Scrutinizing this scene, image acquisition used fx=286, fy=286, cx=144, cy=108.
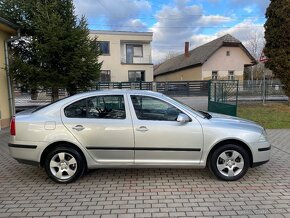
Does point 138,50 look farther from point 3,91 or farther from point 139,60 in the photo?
point 3,91

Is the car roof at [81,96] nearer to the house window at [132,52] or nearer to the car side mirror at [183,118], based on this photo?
the car side mirror at [183,118]

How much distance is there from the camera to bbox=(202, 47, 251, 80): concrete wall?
3269 centimetres

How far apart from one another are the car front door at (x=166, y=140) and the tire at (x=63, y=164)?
1.01 metres

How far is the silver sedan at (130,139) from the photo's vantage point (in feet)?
15.5

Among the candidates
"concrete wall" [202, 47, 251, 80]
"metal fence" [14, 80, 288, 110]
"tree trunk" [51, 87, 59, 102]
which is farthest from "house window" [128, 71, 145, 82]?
"tree trunk" [51, 87, 59, 102]

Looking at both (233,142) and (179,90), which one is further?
(179,90)

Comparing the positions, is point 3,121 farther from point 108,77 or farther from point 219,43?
point 219,43

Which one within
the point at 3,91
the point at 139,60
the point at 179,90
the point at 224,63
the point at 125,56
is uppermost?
the point at 125,56

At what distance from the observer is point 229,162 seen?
4.83 meters

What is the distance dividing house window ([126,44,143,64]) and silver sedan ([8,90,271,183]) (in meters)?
26.2

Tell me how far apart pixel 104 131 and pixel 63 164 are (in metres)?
0.89

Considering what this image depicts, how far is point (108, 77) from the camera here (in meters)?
29.7

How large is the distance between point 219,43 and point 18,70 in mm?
26908

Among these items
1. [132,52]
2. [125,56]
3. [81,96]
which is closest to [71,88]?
[81,96]
